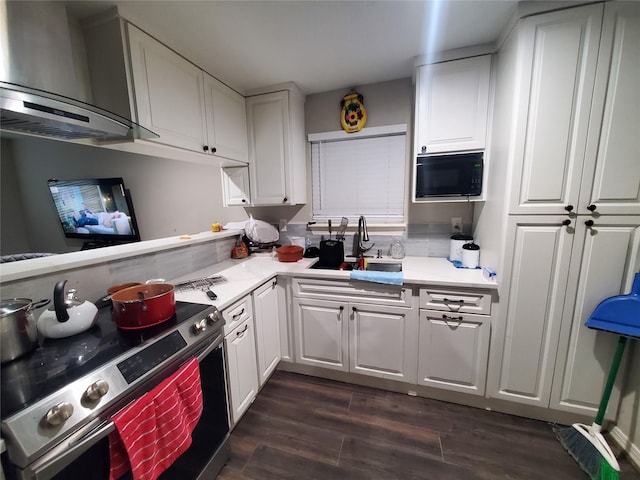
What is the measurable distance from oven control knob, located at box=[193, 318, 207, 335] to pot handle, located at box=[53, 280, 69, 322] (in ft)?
1.49

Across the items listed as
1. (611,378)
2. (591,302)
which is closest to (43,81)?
(591,302)

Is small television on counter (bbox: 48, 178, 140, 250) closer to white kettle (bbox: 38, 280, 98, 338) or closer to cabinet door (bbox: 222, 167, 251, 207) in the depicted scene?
cabinet door (bbox: 222, 167, 251, 207)

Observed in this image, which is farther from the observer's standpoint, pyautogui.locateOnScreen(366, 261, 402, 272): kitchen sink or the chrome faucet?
the chrome faucet

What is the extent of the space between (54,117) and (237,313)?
1159 millimetres

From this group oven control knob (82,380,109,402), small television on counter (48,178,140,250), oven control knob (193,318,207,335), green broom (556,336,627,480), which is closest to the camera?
oven control knob (82,380,109,402)

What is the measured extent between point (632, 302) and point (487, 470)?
45.0 inches

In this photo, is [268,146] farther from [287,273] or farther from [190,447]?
[190,447]

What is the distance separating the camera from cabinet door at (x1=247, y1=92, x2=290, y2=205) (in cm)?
214

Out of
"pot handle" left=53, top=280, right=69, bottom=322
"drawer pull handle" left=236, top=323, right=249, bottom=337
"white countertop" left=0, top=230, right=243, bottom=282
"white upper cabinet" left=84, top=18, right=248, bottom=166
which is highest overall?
"white upper cabinet" left=84, top=18, right=248, bottom=166

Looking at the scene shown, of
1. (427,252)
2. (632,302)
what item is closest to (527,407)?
(632,302)

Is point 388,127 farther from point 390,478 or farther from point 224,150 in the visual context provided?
point 390,478

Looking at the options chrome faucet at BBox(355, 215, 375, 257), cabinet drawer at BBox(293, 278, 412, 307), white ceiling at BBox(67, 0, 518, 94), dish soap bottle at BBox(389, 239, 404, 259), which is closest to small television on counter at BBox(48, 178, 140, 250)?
white ceiling at BBox(67, 0, 518, 94)

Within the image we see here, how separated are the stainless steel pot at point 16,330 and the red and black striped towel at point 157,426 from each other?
43 centimetres

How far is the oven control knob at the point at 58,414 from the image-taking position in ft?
2.07
